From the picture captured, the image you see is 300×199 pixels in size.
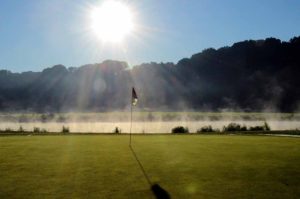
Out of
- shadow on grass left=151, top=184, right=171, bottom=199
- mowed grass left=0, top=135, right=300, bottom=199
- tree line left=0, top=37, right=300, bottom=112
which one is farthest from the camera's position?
tree line left=0, top=37, right=300, bottom=112

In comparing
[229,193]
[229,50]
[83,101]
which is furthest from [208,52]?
[229,193]

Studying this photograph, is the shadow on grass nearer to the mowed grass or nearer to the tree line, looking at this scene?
the mowed grass

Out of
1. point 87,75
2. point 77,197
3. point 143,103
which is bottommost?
point 77,197

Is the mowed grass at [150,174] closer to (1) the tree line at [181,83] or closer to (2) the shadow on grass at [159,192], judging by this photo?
(2) the shadow on grass at [159,192]

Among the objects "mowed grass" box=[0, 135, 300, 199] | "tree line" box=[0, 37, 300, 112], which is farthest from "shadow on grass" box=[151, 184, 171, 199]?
"tree line" box=[0, 37, 300, 112]

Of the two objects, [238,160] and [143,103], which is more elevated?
[143,103]

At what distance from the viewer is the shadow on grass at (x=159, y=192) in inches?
463

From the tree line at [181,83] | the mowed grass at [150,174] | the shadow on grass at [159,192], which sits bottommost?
the shadow on grass at [159,192]

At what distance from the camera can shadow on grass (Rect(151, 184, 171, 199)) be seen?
38.6 feet

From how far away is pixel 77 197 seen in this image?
460 inches

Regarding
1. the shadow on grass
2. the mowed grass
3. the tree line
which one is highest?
the tree line

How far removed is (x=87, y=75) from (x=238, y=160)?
149 meters

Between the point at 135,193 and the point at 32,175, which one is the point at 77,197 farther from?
the point at 32,175

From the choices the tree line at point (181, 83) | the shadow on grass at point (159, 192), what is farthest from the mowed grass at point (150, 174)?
the tree line at point (181, 83)
